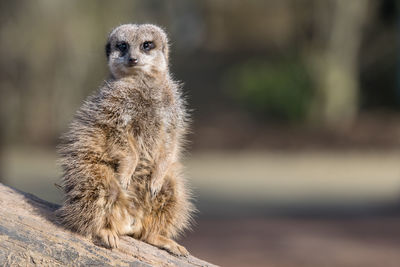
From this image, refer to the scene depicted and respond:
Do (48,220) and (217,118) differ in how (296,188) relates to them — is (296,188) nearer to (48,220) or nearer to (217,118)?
(217,118)

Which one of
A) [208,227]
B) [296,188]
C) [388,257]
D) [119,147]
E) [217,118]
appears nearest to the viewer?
[119,147]

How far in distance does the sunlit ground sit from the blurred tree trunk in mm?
2799

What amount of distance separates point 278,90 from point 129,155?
686 inches

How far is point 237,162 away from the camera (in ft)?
55.0

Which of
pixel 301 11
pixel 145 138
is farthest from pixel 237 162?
pixel 145 138

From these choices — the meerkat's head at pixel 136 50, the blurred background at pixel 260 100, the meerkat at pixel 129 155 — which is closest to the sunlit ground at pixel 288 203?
the blurred background at pixel 260 100

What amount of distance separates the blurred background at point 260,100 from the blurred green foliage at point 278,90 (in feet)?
0.12

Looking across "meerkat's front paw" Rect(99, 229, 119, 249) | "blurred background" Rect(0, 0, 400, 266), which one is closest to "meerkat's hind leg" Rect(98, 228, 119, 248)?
"meerkat's front paw" Rect(99, 229, 119, 249)

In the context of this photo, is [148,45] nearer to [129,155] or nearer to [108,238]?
[129,155]

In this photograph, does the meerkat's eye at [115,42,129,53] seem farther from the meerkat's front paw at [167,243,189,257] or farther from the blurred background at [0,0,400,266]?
the blurred background at [0,0,400,266]

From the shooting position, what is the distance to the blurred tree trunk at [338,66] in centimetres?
1956

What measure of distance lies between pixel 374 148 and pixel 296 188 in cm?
432

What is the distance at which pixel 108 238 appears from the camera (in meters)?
2.79

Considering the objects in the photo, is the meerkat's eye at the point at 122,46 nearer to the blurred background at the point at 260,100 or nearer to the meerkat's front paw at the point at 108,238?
the meerkat's front paw at the point at 108,238
